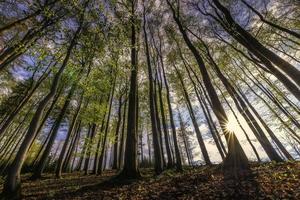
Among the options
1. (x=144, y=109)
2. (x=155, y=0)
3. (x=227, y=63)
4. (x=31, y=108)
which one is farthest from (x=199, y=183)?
(x=31, y=108)

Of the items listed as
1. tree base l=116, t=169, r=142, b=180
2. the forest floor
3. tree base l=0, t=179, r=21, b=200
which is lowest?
the forest floor

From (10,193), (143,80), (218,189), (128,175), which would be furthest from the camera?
(143,80)

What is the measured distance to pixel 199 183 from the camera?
5.73 m

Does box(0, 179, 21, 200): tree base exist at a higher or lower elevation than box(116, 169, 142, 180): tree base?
lower

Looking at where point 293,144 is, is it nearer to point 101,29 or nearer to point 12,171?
point 101,29

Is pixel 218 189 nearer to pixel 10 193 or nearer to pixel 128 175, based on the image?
pixel 128 175

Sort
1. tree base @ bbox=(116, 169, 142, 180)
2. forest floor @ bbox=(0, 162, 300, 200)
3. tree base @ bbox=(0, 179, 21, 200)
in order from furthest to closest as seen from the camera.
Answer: tree base @ bbox=(116, 169, 142, 180), tree base @ bbox=(0, 179, 21, 200), forest floor @ bbox=(0, 162, 300, 200)

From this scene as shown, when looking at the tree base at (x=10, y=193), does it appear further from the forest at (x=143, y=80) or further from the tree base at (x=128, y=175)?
the tree base at (x=128, y=175)

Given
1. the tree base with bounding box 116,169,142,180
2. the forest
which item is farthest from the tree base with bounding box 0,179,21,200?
the tree base with bounding box 116,169,142,180

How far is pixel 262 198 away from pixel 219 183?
1.48 m

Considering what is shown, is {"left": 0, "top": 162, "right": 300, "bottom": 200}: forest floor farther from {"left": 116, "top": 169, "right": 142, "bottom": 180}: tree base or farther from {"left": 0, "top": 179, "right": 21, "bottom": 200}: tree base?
{"left": 116, "top": 169, "right": 142, "bottom": 180}: tree base

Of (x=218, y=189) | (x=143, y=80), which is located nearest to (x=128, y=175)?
(x=218, y=189)

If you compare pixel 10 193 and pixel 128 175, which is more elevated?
pixel 128 175

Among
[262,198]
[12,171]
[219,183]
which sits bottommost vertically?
[262,198]
